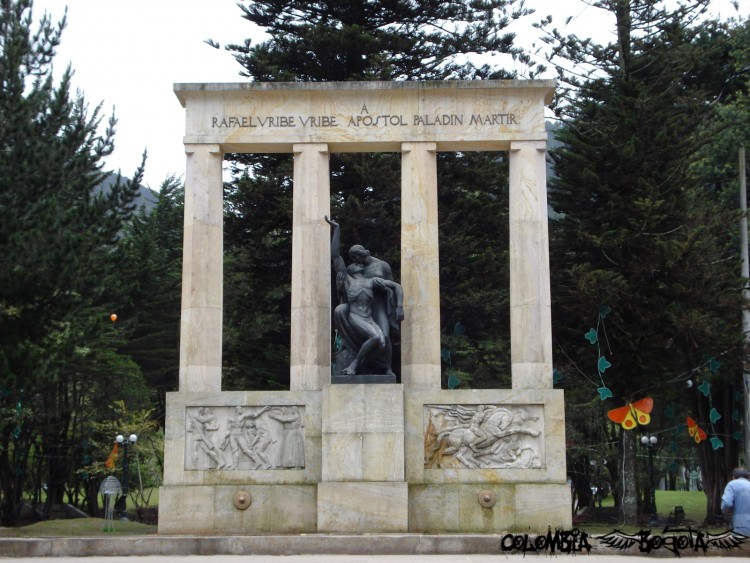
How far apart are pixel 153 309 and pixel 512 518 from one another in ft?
79.5

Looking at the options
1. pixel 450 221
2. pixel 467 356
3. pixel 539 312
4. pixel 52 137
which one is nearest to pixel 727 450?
pixel 467 356

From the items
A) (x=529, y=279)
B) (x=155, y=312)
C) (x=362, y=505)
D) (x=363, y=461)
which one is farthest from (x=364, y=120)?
(x=155, y=312)

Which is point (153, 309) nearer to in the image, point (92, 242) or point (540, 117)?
point (92, 242)

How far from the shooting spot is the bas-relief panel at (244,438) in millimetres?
19609

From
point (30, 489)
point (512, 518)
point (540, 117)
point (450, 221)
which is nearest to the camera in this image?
point (512, 518)

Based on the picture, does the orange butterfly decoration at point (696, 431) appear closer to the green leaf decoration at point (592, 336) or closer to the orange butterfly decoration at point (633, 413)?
the orange butterfly decoration at point (633, 413)

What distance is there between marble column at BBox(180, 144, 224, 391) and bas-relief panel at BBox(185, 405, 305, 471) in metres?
0.67

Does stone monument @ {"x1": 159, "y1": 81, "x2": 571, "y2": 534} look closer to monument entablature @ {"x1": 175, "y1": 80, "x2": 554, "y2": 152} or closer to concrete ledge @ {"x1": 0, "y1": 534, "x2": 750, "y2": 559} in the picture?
monument entablature @ {"x1": 175, "y1": 80, "x2": 554, "y2": 152}

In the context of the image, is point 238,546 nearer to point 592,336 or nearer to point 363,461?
point 363,461

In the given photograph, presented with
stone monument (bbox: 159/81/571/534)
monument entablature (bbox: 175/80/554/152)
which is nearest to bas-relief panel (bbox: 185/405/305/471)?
stone monument (bbox: 159/81/571/534)

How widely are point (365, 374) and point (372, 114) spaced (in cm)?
481

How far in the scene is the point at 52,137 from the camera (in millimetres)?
22859

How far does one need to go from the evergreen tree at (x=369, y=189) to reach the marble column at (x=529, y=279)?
8.58 meters

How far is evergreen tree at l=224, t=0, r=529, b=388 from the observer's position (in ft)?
97.8
